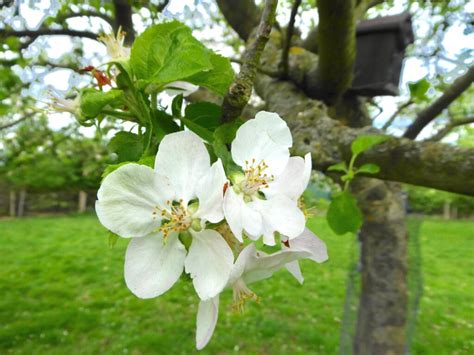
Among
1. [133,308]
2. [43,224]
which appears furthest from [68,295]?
[43,224]

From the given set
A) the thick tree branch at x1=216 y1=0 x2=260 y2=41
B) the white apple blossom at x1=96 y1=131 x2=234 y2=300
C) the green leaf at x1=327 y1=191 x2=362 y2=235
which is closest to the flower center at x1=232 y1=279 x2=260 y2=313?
the white apple blossom at x1=96 y1=131 x2=234 y2=300

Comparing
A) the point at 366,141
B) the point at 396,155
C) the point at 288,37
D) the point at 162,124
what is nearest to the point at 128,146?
the point at 162,124

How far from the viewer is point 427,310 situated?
18.2ft

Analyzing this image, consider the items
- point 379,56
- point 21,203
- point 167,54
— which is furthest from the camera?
point 21,203

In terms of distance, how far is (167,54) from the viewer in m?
0.62

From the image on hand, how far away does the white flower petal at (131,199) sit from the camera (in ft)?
1.72

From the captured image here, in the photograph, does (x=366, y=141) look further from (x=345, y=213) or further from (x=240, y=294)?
(x=240, y=294)

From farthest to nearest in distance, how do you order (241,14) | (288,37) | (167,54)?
(241,14)
(288,37)
(167,54)

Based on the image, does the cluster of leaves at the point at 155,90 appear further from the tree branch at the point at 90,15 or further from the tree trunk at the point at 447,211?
the tree trunk at the point at 447,211

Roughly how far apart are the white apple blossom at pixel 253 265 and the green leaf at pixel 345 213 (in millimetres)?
542

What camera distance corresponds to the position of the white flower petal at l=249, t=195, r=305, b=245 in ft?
1.76

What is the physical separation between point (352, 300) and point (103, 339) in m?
2.73

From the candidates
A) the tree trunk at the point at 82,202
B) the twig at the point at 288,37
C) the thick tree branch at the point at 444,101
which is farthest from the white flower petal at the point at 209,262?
the tree trunk at the point at 82,202

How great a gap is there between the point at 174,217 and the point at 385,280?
2191 mm
